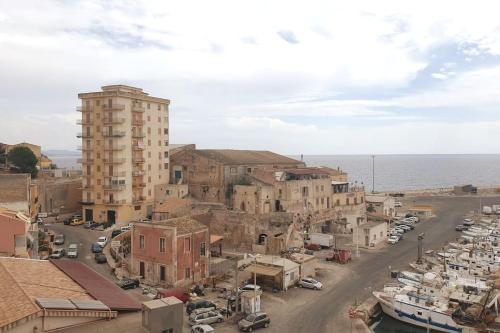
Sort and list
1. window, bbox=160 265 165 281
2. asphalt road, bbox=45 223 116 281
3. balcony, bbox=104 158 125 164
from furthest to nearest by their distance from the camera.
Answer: balcony, bbox=104 158 125 164, asphalt road, bbox=45 223 116 281, window, bbox=160 265 165 281

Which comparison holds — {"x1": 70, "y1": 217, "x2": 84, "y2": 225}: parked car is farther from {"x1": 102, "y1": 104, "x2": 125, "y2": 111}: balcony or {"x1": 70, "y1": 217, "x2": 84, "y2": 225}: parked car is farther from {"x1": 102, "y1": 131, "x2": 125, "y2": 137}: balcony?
{"x1": 102, "y1": 104, "x2": 125, "y2": 111}: balcony

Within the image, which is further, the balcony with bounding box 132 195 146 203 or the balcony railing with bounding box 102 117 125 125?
the balcony with bounding box 132 195 146 203

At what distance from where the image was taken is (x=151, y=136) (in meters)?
70.2

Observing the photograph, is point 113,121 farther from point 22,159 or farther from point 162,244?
point 162,244

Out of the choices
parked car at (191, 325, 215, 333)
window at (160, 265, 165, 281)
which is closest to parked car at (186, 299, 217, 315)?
parked car at (191, 325, 215, 333)

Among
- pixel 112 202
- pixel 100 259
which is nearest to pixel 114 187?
pixel 112 202

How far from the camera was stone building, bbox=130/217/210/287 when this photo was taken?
39.9 metres

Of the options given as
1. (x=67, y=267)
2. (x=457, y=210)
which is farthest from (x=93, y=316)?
(x=457, y=210)

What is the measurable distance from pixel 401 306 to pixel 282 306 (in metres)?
9.46

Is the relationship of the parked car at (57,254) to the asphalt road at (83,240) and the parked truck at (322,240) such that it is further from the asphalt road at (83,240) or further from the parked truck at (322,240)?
the parked truck at (322,240)

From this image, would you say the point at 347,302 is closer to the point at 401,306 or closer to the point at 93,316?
the point at 401,306

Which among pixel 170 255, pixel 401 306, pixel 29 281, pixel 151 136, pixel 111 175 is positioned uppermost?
pixel 151 136

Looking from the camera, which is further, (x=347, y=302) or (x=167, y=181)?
(x=167, y=181)

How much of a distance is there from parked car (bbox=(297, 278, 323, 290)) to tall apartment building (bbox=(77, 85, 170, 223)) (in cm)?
3296
